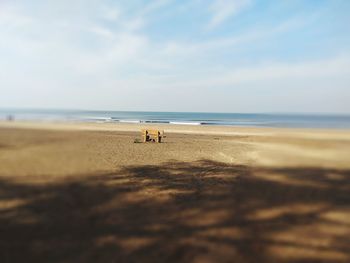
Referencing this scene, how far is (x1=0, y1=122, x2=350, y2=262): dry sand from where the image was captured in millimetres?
4938

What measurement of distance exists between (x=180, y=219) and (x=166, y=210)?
1.92ft

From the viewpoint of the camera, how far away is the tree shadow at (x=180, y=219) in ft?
16.0

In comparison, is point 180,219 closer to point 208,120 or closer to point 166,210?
point 166,210

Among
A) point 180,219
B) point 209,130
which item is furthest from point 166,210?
point 209,130

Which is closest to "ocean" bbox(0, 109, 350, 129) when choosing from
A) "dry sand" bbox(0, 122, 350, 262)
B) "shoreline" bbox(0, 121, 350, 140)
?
"shoreline" bbox(0, 121, 350, 140)

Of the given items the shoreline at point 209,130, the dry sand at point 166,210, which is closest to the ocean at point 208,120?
the shoreline at point 209,130

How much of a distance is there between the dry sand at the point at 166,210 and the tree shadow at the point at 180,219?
0.02 metres

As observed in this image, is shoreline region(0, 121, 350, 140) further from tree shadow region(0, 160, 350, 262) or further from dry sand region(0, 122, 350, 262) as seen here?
tree shadow region(0, 160, 350, 262)

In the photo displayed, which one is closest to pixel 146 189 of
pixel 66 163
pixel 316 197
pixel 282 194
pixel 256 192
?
pixel 66 163

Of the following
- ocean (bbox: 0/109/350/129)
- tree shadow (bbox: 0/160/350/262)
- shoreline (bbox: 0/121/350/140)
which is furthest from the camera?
ocean (bbox: 0/109/350/129)

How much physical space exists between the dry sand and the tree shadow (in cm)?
2

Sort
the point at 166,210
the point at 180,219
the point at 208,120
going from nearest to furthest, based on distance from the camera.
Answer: the point at 180,219
the point at 166,210
the point at 208,120

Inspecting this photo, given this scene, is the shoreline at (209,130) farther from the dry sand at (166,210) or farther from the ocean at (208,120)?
the ocean at (208,120)

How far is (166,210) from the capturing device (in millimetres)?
6793
